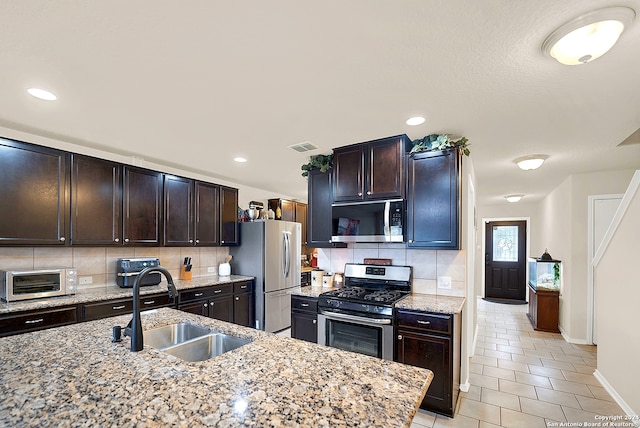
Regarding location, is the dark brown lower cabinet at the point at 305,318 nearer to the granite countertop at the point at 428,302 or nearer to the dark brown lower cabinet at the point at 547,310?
the granite countertop at the point at 428,302

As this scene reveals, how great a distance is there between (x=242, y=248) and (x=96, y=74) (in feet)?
10.5

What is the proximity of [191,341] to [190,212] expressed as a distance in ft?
8.66

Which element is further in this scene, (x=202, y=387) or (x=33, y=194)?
(x=33, y=194)

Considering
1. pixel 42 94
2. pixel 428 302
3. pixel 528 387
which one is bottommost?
pixel 528 387

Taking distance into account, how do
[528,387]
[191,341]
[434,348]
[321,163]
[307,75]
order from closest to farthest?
[191,341], [307,75], [434,348], [528,387], [321,163]

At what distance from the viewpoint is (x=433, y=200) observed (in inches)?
114

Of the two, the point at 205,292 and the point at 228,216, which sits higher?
the point at 228,216

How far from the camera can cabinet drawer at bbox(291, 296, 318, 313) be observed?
120 inches

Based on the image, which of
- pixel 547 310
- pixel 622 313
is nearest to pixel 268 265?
pixel 622 313

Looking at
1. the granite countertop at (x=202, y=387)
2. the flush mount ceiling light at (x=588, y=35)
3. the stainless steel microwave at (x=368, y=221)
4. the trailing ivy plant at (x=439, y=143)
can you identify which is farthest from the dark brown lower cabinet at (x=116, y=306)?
the flush mount ceiling light at (x=588, y=35)

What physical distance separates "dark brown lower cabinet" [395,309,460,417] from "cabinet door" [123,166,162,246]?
2972mm

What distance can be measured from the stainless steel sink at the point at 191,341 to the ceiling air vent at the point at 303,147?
2.05 m

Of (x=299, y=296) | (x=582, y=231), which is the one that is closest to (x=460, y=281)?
(x=299, y=296)

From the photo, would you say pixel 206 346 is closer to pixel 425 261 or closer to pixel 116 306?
pixel 116 306
